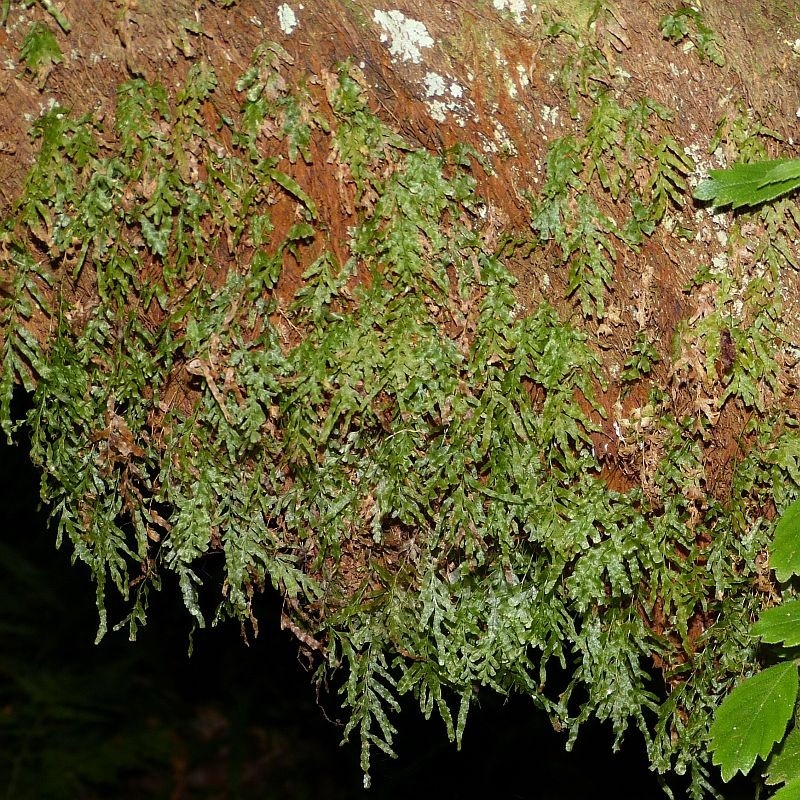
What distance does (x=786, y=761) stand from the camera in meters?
1.22

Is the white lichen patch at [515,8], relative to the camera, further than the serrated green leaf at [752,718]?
Yes

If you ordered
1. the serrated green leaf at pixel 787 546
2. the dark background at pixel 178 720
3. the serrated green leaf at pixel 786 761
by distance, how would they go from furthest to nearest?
1. the dark background at pixel 178 720
2. the serrated green leaf at pixel 786 761
3. the serrated green leaf at pixel 787 546

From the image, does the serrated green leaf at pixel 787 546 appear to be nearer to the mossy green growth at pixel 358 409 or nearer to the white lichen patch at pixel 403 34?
the mossy green growth at pixel 358 409

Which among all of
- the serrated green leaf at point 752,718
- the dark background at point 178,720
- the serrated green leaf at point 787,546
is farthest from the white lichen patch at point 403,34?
the dark background at point 178,720

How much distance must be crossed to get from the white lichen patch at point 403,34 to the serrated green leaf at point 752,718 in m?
0.99

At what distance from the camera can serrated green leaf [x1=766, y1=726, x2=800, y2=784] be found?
121 cm

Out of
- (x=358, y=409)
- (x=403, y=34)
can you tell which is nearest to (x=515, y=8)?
(x=403, y=34)

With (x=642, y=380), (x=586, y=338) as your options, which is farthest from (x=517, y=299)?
(x=642, y=380)

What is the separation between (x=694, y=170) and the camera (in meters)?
1.23

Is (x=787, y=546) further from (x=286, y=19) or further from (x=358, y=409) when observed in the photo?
(x=286, y=19)

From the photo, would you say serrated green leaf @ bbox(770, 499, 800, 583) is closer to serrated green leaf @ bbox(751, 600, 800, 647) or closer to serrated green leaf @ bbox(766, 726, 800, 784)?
serrated green leaf @ bbox(751, 600, 800, 647)

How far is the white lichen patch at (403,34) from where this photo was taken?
1.19 metres

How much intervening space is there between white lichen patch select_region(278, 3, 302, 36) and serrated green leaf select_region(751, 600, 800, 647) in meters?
1.03

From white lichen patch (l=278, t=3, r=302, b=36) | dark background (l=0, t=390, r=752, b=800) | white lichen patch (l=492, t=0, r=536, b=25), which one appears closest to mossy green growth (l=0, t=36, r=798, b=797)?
white lichen patch (l=278, t=3, r=302, b=36)
